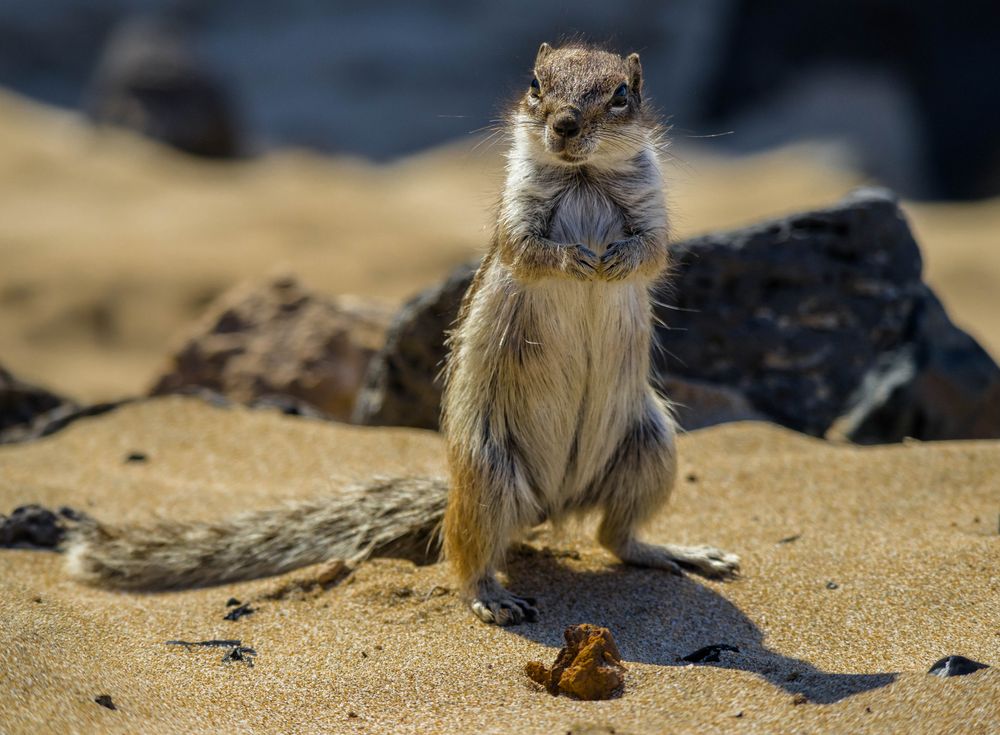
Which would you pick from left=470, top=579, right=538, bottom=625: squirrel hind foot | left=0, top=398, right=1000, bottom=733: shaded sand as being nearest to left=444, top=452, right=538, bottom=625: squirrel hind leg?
left=470, top=579, right=538, bottom=625: squirrel hind foot

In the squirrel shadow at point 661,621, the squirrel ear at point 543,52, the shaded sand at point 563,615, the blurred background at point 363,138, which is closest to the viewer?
the shaded sand at point 563,615

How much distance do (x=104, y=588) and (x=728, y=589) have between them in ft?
7.64

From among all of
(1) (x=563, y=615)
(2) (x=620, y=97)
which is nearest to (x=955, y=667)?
(1) (x=563, y=615)

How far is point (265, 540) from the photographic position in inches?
180

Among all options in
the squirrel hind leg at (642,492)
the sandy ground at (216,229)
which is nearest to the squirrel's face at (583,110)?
the squirrel hind leg at (642,492)

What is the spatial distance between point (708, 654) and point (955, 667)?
2.43ft

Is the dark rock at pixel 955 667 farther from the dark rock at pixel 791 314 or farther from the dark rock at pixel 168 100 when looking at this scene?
the dark rock at pixel 168 100

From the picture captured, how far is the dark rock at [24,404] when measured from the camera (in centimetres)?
661

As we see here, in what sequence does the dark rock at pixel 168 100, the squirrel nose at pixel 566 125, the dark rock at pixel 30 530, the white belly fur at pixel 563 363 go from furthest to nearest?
the dark rock at pixel 168 100 < the dark rock at pixel 30 530 < the white belly fur at pixel 563 363 < the squirrel nose at pixel 566 125

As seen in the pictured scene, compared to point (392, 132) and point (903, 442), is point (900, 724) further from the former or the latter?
point (392, 132)

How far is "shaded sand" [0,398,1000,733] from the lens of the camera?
10.5 feet

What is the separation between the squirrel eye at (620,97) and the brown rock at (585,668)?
1858 millimetres

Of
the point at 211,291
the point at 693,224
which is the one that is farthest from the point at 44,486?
the point at 693,224

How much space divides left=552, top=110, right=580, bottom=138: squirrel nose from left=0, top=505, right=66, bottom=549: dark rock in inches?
102
